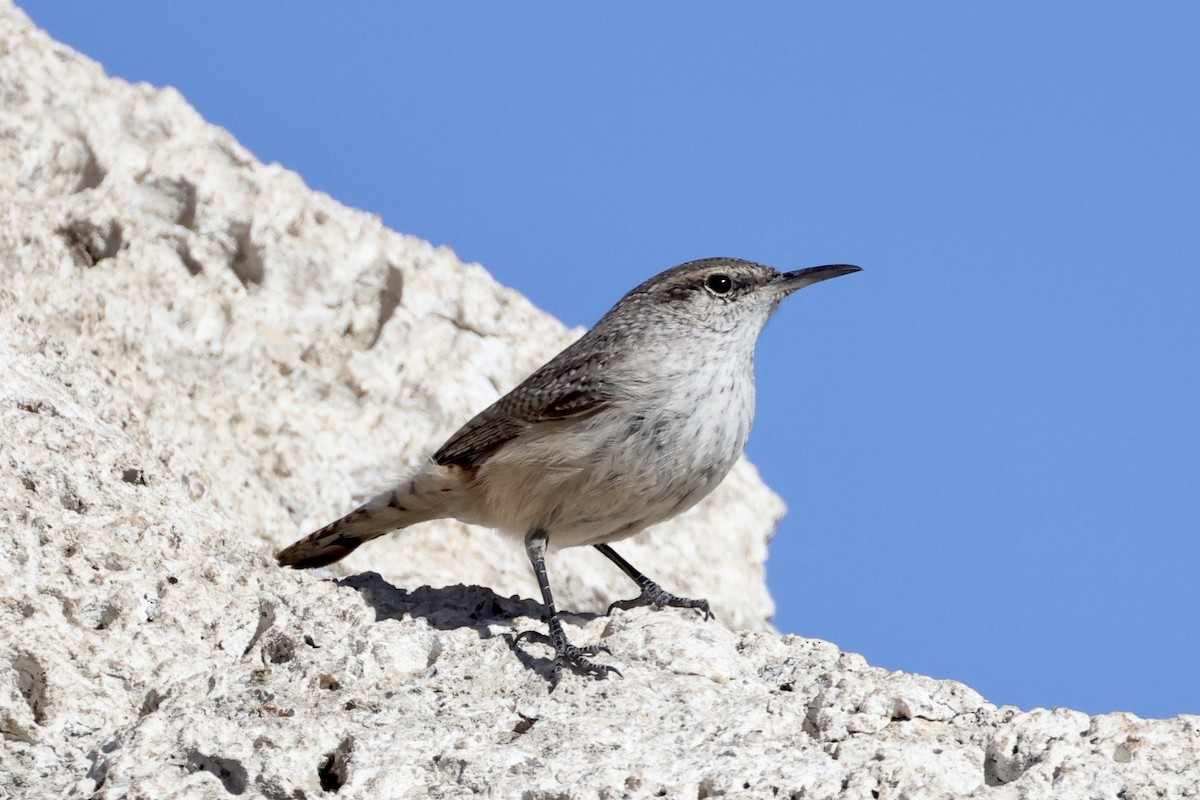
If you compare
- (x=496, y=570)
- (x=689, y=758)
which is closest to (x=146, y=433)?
(x=496, y=570)

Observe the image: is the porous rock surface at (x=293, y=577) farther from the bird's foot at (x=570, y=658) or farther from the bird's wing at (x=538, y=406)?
the bird's wing at (x=538, y=406)

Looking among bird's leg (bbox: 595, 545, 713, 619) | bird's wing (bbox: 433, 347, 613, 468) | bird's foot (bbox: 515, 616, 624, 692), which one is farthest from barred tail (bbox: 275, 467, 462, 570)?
bird's foot (bbox: 515, 616, 624, 692)

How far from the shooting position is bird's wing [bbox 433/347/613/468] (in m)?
5.71

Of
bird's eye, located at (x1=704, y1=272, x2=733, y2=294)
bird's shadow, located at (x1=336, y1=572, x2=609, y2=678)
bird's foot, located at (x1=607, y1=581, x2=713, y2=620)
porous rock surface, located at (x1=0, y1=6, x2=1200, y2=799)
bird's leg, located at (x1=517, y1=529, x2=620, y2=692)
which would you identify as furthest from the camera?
bird's eye, located at (x1=704, y1=272, x2=733, y2=294)

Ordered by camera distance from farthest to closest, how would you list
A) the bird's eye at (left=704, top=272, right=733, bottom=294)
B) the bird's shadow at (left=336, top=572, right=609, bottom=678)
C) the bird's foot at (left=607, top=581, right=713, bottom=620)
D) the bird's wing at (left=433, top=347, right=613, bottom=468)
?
the bird's eye at (left=704, top=272, right=733, bottom=294) < the bird's wing at (left=433, top=347, right=613, bottom=468) < the bird's foot at (left=607, top=581, right=713, bottom=620) < the bird's shadow at (left=336, top=572, right=609, bottom=678)

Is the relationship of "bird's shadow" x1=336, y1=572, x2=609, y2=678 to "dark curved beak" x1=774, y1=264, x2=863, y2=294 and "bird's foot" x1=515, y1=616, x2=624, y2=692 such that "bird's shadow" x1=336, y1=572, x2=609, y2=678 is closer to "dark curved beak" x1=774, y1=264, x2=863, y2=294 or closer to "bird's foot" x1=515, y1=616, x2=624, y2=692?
"bird's foot" x1=515, y1=616, x2=624, y2=692

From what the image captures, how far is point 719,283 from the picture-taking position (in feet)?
20.4

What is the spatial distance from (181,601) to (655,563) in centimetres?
381

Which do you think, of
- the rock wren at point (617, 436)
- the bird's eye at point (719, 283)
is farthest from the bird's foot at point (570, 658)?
the bird's eye at point (719, 283)

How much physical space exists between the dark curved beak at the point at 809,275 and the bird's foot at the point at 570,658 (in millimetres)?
2184

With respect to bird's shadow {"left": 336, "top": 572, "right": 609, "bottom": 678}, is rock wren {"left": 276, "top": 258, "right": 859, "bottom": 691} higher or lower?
higher

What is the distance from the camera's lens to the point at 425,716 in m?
4.27

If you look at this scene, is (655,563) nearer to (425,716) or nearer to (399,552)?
(399,552)

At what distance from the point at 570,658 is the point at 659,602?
1183 mm
